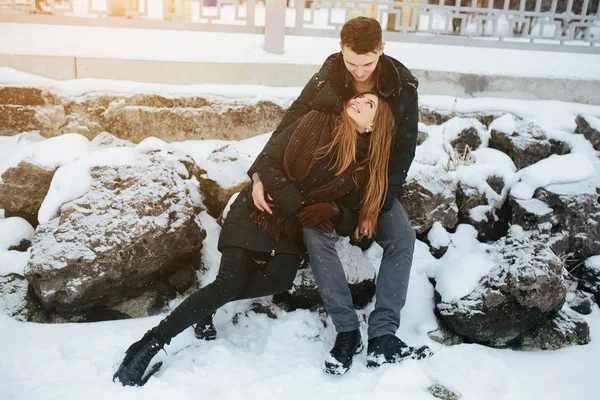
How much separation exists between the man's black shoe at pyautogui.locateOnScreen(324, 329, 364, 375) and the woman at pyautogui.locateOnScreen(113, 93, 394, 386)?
46cm

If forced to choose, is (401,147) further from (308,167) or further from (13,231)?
(13,231)

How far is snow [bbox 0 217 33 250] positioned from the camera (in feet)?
11.3

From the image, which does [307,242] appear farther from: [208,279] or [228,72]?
[228,72]

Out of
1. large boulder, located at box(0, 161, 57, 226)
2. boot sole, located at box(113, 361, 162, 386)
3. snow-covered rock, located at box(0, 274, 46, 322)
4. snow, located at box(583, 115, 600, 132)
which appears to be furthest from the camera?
snow, located at box(583, 115, 600, 132)

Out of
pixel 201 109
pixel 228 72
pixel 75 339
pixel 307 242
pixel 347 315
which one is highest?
pixel 228 72

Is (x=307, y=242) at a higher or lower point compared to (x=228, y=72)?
lower

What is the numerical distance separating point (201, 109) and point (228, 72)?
19.5 inches

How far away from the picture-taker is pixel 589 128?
15.7 feet

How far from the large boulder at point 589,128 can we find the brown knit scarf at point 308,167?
121 inches

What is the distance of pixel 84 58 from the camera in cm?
464

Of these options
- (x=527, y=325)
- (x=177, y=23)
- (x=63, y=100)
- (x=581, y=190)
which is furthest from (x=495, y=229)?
(x=63, y=100)

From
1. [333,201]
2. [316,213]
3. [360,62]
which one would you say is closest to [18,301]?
[316,213]

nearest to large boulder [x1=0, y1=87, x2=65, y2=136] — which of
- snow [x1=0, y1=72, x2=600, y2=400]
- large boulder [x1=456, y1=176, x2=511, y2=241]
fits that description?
snow [x1=0, y1=72, x2=600, y2=400]

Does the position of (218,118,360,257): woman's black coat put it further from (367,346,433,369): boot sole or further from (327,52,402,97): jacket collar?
(367,346,433,369): boot sole
